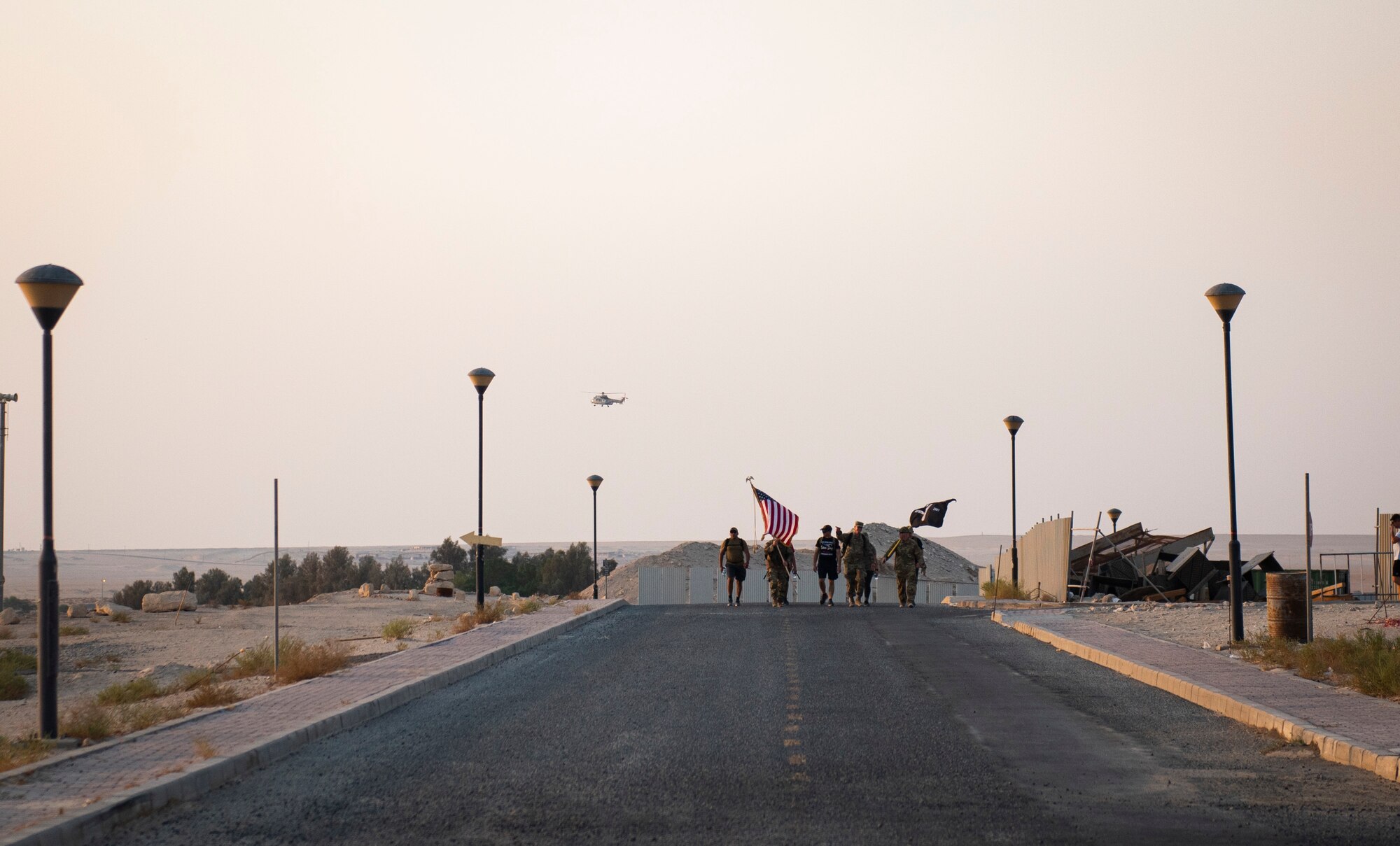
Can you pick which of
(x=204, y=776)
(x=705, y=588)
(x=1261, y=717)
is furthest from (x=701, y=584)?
(x=204, y=776)

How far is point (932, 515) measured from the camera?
47.7 m

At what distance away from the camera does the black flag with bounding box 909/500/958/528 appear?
47.3 meters

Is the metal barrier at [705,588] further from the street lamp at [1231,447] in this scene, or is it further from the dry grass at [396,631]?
the street lamp at [1231,447]

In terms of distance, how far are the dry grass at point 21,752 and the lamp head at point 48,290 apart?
335 centimetres

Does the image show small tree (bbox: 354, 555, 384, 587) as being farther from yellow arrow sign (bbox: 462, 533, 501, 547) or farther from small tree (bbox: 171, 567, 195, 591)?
yellow arrow sign (bbox: 462, 533, 501, 547)

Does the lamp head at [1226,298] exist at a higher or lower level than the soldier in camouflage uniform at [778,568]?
higher

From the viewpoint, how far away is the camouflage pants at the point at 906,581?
99.2 ft

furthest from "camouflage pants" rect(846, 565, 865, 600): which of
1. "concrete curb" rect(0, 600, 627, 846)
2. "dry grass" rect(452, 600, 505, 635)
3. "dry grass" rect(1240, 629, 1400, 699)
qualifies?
"concrete curb" rect(0, 600, 627, 846)

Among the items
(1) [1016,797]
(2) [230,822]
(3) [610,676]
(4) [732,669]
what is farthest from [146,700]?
(1) [1016,797]

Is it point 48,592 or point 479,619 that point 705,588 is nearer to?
point 479,619

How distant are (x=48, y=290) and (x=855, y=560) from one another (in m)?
22.3

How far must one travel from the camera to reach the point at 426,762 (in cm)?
929

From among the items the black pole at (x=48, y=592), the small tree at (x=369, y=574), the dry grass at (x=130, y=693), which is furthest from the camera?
the small tree at (x=369, y=574)

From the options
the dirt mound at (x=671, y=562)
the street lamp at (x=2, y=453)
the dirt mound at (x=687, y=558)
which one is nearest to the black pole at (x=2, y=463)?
the street lamp at (x=2, y=453)
